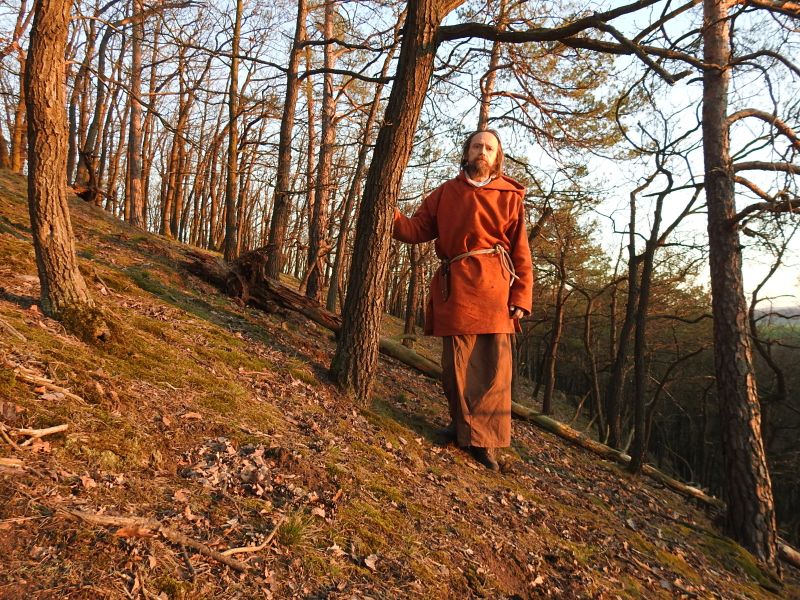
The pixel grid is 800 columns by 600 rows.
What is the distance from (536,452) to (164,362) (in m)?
4.10

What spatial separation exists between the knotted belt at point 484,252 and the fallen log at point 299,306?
2611 millimetres

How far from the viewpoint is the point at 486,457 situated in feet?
13.4

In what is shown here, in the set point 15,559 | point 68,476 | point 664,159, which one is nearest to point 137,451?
point 68,476

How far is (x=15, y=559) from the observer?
1.37 metres

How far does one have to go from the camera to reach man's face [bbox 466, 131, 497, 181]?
13.0 feet

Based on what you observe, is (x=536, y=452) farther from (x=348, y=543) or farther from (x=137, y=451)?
(x=137, y=451)

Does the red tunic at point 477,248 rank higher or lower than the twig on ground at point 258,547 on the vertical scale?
higher

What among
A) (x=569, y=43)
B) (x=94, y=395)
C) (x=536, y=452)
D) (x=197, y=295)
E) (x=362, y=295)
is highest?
(x=569, y=43)

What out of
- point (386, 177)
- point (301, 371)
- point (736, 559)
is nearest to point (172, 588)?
point (301, 371)

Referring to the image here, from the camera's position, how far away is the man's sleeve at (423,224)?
4074 millimetres

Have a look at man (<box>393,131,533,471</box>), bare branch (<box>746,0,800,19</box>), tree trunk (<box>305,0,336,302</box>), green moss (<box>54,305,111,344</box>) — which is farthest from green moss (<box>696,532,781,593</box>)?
tree trunk (<box>305,0,336,302</box>)

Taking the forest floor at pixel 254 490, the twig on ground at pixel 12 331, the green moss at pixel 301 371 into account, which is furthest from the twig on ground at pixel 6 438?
the green moss at pixel 301 371

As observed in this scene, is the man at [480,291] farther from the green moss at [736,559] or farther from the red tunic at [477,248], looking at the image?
the green moss at [736,559]

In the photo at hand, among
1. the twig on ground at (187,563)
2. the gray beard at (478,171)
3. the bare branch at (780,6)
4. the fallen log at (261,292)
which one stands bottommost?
the twig on ground at (187,563)
